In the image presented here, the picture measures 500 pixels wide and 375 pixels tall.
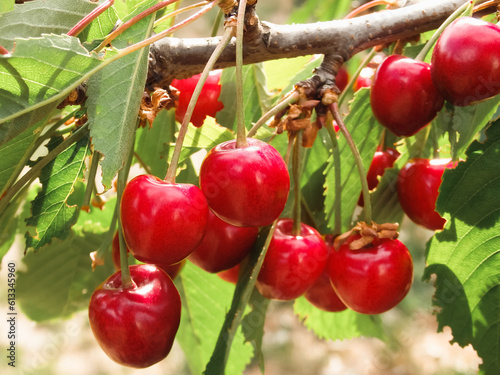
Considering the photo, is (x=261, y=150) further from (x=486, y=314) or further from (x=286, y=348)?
(x=286, y=348)

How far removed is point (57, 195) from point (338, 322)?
0.81 metres

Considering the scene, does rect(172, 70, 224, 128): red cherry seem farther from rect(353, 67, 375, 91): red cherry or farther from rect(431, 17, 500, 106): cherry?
rect(431, 17, 500, 106): cherry

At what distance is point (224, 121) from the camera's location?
42.9 inches

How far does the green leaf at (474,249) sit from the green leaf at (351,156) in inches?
7.8

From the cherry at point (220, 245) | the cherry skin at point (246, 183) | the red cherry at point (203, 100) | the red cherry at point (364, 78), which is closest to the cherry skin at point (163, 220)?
the cherry skin at point (246, 183)

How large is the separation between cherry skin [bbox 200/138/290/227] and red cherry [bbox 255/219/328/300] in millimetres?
163

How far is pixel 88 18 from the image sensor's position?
0.77 metres

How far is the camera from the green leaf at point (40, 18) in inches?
29.9

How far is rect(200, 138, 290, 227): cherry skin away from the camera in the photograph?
0.68m

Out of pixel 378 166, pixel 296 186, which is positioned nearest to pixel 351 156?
pixel 378 166

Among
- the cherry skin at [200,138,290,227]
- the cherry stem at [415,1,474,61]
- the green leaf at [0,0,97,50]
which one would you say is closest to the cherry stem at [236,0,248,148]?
the cherry skin at [200,138,290,227]

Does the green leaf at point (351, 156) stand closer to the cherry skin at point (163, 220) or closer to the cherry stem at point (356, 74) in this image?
the cherry stem at point (356, 74)

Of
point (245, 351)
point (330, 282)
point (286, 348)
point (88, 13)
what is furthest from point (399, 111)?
point (286, 348)

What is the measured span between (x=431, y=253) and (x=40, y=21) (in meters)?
0.71
